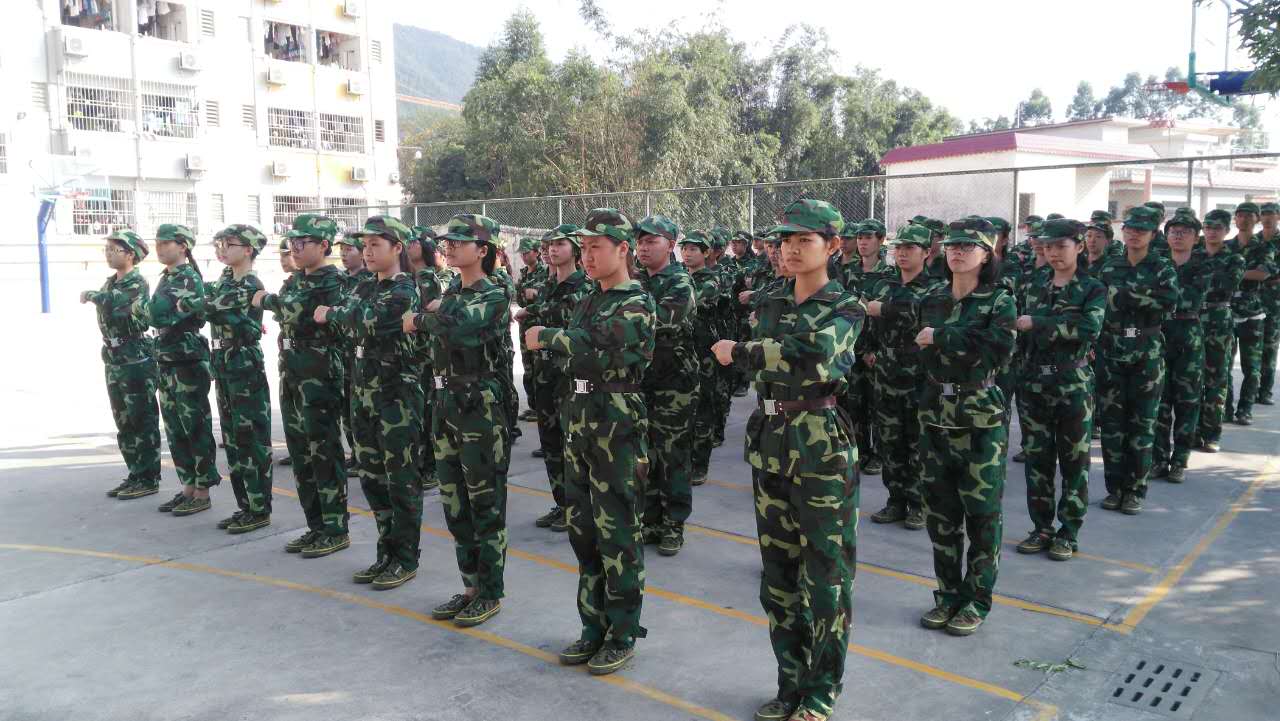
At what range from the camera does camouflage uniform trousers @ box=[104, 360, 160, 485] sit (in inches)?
318

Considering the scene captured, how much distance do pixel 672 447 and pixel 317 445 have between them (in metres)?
2.42

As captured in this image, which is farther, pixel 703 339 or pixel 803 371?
pixel 703 339

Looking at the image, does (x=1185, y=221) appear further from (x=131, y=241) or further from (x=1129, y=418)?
(x=131, y=241)

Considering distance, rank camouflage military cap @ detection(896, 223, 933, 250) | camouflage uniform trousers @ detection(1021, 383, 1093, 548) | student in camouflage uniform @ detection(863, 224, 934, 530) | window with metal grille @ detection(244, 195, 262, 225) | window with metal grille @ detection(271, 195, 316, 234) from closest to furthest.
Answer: camouflage uniform trousers @ detection(1021, 383, 1093, 548), camouflage military cap @ detection(896, 223, 933, 250), student in camouflage uniform @ detection(863, 224, 934, 530), window with metal grille @ detection(244, 195, 262, 225), window with metal grille @ detection(271, 195, 316, 234)

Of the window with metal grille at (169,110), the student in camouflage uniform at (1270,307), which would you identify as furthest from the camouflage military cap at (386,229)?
the window with metal grille at (169,110)

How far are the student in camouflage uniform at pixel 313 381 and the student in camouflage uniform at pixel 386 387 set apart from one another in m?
0.49

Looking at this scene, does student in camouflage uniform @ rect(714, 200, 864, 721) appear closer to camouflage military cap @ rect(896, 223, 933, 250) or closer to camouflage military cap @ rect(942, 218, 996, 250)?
camouflage military cap @ rect(942, 218, 996, 250)

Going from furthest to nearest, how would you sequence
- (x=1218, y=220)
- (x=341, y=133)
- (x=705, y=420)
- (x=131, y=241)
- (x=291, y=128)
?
1. (x=341, y=133)
2. (x=291, y=128)
3. (x=1218, y=220)
4. (x=705, y=420)
5. (x=131, y=241)

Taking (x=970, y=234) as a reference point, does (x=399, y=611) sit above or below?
below

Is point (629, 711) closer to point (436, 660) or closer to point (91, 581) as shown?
point (436, 660)

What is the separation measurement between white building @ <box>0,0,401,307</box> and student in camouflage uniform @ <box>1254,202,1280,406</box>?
26.2m

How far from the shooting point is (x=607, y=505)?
184 inches

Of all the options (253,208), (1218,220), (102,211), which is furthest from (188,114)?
(1218,220)

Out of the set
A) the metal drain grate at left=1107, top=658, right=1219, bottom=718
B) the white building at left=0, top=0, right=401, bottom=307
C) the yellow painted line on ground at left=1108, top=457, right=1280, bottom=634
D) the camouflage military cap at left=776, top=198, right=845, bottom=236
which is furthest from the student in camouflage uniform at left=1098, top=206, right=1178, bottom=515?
the white building at left=0, top=0, right=401, bottom=307
